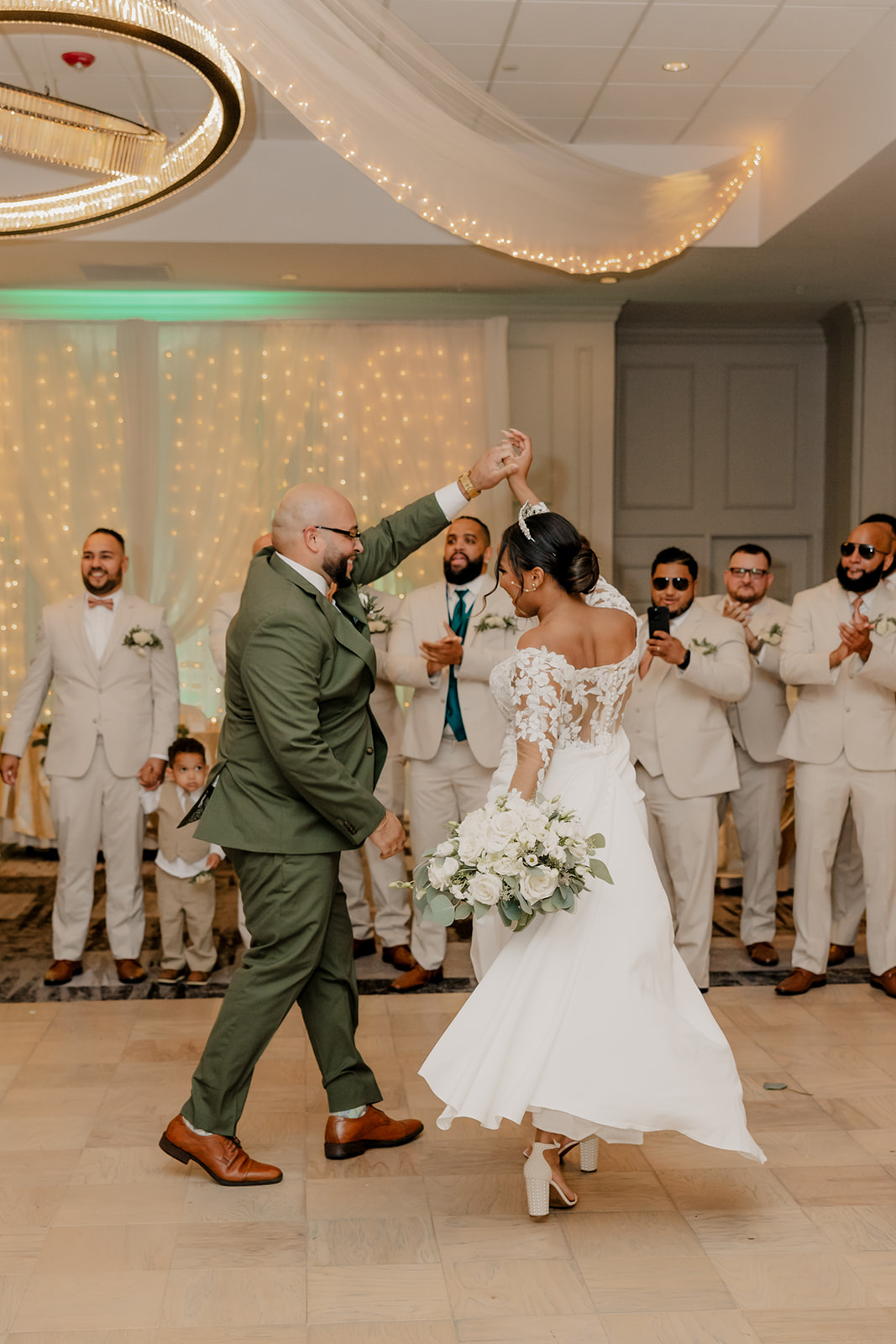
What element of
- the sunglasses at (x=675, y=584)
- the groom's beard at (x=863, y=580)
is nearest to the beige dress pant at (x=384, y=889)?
the sunglasses at (x=675, y=584)

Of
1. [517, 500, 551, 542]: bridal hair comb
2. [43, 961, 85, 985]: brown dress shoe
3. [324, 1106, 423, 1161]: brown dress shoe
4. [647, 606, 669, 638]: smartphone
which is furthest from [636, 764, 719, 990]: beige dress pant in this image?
[43, 961, 85, 985]: brown dress shoe

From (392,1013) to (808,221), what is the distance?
437cm

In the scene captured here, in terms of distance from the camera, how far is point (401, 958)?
17.7 ft

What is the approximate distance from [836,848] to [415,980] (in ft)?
6.07

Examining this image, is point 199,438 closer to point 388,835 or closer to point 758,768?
point 758,768

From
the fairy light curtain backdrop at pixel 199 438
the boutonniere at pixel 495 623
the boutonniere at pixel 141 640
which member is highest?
the fairy light curtain backdrop at pixel 199 438

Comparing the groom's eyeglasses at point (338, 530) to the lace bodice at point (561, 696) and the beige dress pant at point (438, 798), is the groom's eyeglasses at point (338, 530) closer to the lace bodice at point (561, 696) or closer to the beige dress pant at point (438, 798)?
the lace bodice at point (561, 696)

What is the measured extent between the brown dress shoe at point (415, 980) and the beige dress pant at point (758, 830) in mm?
1498

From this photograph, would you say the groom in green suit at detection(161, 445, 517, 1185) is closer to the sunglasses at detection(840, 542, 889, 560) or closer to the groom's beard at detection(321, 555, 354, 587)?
the groom's beard at detection(321, 555, 354, 587)

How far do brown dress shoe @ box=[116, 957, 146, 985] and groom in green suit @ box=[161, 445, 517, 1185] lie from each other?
1890 millimetres

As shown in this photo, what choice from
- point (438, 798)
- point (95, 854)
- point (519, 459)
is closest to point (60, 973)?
point (95, 854)

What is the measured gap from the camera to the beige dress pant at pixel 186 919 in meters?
5.17

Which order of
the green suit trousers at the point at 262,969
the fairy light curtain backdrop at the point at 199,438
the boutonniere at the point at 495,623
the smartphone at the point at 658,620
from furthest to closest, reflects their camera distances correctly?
1. the fairy light curtain backdrop at the point at 199,438
2. the boutonniere at the point at 495,623
3. the smartphone at the point at 658,620
4. the green suit trousers at the point at 262,969

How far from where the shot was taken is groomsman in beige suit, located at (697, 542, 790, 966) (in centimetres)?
551
